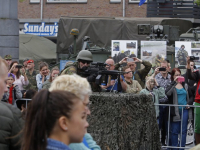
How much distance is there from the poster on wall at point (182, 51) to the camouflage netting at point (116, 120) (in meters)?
6.96

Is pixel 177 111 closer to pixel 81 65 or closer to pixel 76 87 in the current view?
pixel 81 65

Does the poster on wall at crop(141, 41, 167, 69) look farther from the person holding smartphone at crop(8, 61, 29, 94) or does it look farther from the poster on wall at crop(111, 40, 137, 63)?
the person holding smartphone at crop(8, 61, 29, 94)

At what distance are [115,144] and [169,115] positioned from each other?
7.83ft

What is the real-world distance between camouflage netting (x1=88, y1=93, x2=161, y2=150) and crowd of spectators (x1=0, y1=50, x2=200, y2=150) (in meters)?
0.44

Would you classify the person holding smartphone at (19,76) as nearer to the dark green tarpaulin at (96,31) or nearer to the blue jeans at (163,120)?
the blue jeans at (163,120)

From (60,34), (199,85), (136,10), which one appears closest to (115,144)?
(199,85)

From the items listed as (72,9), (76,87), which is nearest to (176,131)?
(76,87)

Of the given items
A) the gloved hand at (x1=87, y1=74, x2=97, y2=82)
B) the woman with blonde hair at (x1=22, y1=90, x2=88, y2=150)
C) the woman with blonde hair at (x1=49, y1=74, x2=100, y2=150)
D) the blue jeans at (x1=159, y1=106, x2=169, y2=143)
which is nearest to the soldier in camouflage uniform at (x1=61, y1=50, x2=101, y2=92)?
the gloved hand at (x1=87, y1=74, x2=97, y2=82)

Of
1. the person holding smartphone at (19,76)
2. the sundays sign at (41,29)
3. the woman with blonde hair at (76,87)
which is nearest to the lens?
the woman with blonde hair at (76,87)

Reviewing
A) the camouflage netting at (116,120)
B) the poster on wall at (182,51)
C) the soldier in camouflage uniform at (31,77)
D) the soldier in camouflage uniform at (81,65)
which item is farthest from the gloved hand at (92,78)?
the poster on wall at (182,51)

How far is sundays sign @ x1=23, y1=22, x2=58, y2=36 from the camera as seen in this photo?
27.9 metres

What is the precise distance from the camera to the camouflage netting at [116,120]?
17.8ft

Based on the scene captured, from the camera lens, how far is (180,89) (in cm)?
830

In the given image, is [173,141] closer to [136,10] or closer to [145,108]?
[145,108]
